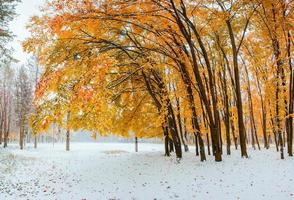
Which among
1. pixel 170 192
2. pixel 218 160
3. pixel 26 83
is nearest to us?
pixel 170 192

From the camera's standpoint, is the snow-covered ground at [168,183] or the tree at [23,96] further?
the tree at [23,96]

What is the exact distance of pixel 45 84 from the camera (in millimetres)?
7465

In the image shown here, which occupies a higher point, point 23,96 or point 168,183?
point 23,96

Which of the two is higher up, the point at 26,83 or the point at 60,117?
the point at 26,83

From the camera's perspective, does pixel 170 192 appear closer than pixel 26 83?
Yes

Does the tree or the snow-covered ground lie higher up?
the tree

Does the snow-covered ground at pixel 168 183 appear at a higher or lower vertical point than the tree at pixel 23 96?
lower

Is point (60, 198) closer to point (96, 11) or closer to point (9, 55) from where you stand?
point (96, 11)

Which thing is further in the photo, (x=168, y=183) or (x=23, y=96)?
(x=23, y=96)

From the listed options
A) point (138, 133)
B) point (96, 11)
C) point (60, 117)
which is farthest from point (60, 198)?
point (138, 133)

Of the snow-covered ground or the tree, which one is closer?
the snow-covered ground

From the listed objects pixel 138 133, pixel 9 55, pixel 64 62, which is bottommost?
pixel 138 133

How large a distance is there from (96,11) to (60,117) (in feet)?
12.5

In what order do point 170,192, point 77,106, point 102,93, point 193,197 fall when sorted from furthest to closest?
point 170,192, point 193,197, point 102,93, point 77,106
